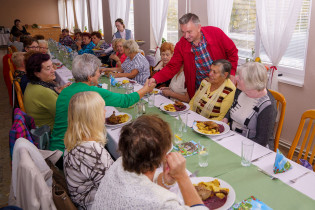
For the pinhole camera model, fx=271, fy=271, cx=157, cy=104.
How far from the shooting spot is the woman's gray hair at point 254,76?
6.72 ft

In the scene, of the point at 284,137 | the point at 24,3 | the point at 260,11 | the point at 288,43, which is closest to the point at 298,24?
the point at 288,43

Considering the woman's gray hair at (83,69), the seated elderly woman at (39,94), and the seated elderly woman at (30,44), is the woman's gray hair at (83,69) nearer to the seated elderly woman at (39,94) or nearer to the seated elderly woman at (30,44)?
the seated elderly woman at (39,94)

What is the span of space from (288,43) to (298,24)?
0.27 m

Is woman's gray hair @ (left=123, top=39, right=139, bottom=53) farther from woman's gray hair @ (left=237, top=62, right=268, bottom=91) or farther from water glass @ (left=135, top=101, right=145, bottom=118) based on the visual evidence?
woman's gray hair @ (left=237, top=62, right=268, bottom=91)

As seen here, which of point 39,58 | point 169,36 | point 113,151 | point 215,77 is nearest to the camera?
point 113,151

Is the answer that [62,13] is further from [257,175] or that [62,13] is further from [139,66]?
[257,175]

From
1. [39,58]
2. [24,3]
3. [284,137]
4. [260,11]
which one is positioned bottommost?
[284,137]

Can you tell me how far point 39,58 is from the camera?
9.01 ft

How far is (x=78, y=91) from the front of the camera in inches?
85.4

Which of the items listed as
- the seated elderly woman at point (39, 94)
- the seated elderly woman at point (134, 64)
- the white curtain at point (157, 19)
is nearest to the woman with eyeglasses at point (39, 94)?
the seated elderly woman at point (39, 94)

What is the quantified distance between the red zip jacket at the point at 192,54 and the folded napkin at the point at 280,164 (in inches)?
69.3

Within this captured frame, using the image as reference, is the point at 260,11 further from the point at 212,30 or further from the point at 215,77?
the point at 215,77

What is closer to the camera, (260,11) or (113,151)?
(113,151)

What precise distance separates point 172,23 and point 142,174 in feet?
17.8
